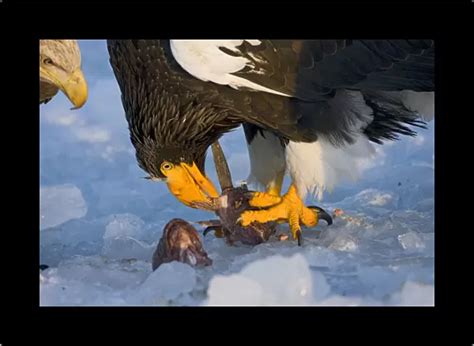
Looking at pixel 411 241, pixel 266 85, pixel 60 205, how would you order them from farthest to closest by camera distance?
pixel 60 205, pixel 411 241, pixel 266 85

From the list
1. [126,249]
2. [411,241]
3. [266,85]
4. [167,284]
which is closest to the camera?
[167,284]

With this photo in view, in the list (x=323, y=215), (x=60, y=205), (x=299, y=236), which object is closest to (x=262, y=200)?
(x=299, y=236)

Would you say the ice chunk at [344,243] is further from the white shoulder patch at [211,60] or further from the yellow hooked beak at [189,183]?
the white shoulder patch at [211,60]

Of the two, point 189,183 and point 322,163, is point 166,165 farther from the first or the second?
point 322,163

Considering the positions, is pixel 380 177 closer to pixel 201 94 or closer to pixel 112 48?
pixel 201 94

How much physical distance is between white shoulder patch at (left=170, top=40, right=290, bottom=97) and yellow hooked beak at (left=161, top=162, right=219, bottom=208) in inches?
15.7

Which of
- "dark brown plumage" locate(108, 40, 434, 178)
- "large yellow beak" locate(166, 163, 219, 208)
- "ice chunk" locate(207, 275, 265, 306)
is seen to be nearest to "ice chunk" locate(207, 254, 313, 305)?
"ice chunk" locate(207, 275, 265, 306)

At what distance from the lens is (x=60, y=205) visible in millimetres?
2951

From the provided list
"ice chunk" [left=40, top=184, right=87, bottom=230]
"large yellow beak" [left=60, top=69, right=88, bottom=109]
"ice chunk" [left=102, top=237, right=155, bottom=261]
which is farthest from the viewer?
"ice chunk" [left=40, top=184, right=87, bottom=230]

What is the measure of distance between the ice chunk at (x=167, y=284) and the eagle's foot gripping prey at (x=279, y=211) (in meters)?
0.44

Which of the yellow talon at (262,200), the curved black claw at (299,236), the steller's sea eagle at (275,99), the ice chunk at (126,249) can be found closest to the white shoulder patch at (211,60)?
the steller's sea eagle at (275,99)

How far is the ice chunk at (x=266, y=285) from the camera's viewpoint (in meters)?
2.40

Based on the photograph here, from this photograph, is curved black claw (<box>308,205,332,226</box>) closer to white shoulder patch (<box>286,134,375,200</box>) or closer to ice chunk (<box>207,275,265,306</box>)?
white shoulder patch (<box>286,134,375,200</box>)

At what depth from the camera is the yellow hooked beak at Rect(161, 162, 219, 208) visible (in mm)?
2770
